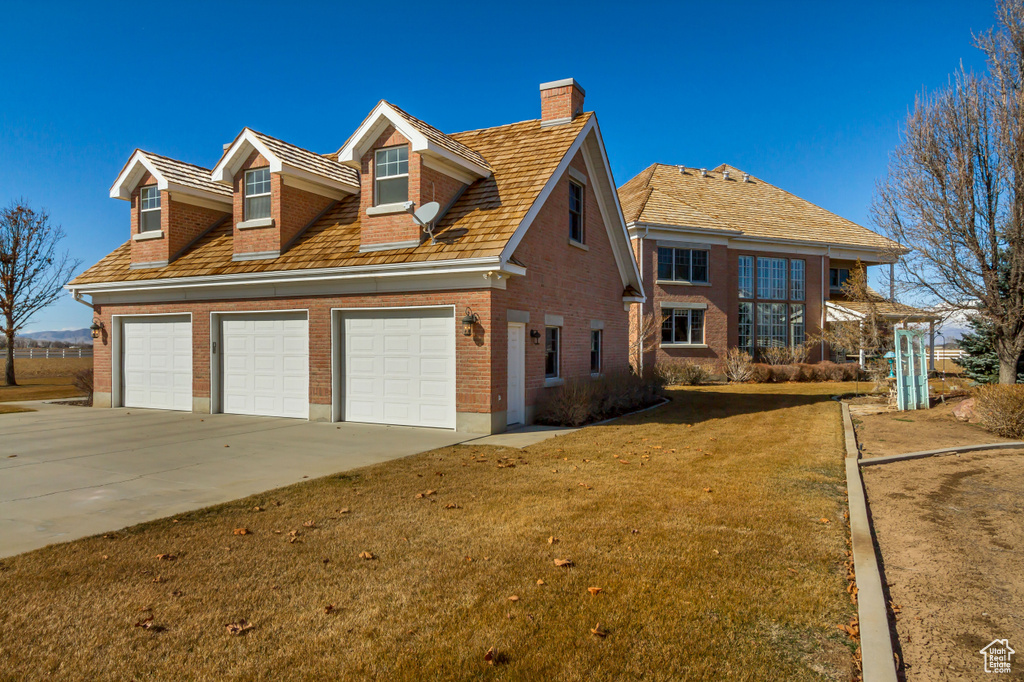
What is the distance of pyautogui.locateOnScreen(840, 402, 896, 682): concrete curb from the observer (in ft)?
11.8

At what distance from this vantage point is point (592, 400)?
48.5 ft

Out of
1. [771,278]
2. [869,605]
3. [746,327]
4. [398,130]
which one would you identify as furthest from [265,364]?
[771,278]

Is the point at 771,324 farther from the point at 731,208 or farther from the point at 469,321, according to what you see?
the point at 469,321

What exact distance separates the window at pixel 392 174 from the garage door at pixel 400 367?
2.62m

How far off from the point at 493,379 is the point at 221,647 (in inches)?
344

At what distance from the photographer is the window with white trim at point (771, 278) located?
102ft

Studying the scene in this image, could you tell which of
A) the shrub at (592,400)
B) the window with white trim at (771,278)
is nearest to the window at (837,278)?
the window with white trim at (771,278)

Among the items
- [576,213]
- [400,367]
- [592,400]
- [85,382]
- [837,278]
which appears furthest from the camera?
[837,278]

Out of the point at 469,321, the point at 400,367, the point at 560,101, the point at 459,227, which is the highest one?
the point at 560,101

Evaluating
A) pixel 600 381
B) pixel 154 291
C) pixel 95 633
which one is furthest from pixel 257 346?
pixel 95 633

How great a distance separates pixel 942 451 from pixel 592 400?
6.88 metres

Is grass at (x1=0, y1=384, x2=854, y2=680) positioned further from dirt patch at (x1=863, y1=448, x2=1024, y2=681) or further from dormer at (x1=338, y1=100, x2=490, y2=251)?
dormer at (x1=338, y1=100, x2=490, y2=251)

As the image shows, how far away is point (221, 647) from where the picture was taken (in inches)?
151

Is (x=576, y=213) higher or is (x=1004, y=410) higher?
(x=576, y=213)
